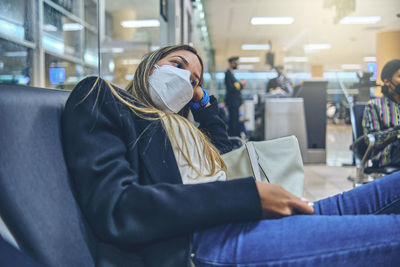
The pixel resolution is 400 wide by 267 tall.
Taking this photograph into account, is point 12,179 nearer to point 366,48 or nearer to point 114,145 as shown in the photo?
point 114,145

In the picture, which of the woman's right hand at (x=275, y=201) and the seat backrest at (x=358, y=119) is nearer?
the woman's right hand at (x=275, y=201)

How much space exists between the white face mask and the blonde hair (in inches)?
0.7

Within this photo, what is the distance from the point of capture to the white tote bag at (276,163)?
100 centimetres

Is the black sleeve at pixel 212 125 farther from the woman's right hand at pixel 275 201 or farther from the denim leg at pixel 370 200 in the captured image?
the woman's right hand at pixel 275 201

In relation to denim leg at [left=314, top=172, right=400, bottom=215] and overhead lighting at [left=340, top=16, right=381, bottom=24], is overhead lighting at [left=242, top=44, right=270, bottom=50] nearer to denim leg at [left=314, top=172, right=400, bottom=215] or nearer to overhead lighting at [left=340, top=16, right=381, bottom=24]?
overhead lighting at [left=340, top=16, right=381, bottom=24]

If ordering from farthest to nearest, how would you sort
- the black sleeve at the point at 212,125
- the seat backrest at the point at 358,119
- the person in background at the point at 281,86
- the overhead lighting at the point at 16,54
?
the person in background at the point at 281,86 → the seat backrest at the point at 358,119 → the black sleeve at the point at 212,125 → the overhead lighting at the point at 16,54

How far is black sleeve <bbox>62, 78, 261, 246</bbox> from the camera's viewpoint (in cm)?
62

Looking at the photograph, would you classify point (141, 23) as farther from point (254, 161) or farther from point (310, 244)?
point (310, 244)

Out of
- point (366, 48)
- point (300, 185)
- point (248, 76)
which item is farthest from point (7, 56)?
point (248, 76)

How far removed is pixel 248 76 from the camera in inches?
739

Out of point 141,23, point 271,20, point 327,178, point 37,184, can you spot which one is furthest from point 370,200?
point 141,23

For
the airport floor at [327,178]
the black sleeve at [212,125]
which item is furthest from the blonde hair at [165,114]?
the airport floor at [327,178]

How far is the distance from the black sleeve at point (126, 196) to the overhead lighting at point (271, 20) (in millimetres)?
8169

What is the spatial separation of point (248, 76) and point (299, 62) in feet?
37.7
